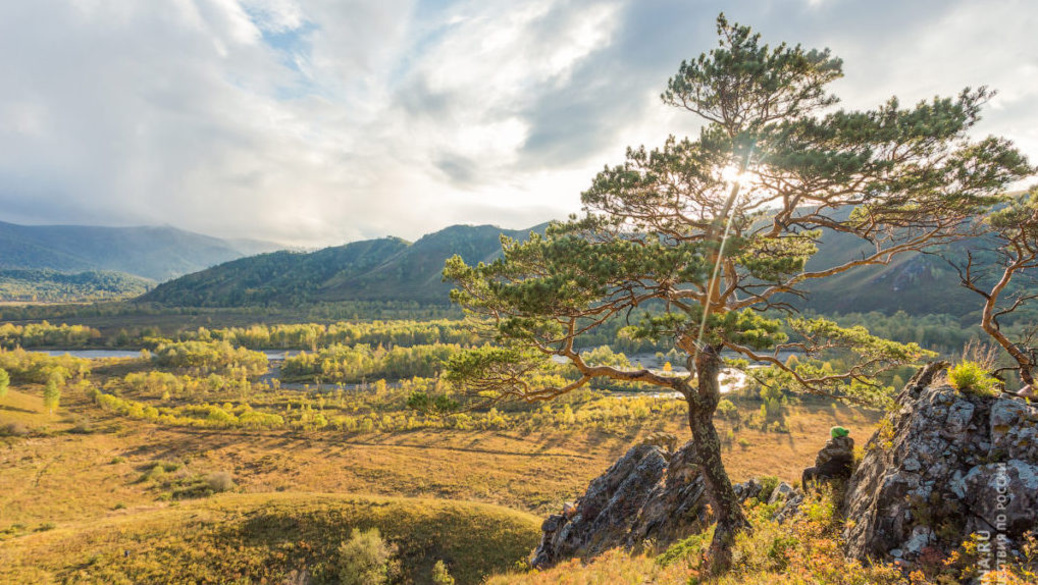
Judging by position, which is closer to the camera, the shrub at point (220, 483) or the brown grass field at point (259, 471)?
the brown grass field at point (259, 471)

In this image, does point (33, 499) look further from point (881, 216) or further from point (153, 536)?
point (881, 216)

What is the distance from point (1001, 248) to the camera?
10469mm

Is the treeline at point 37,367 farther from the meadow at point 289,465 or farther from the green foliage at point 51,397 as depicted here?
the green foliage at point 51,397

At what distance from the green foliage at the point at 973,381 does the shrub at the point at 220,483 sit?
218ft

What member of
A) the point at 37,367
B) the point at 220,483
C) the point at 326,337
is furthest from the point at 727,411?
the point at 37,367

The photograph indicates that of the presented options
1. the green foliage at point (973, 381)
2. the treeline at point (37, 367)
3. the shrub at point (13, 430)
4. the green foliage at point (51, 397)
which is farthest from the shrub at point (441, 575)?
the treeline at point (37, 367)

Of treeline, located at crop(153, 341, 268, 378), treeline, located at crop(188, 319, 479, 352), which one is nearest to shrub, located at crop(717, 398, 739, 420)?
treeline, located at crop(188, 319, 479, 352)

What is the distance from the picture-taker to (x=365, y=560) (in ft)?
91.8

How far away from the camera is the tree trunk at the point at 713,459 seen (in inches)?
423

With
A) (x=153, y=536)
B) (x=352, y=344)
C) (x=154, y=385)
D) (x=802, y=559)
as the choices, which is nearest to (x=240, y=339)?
(x=352, y=344)

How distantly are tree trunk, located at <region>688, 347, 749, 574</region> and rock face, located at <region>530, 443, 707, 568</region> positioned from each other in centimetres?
406

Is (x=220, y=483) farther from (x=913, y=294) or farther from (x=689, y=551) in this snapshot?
(x=913, y=294)

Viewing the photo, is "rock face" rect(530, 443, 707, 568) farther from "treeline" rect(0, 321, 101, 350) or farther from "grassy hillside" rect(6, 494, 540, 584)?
"treeline" rect(0, 321, 101, 350)

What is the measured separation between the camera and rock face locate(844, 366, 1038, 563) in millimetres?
6305
